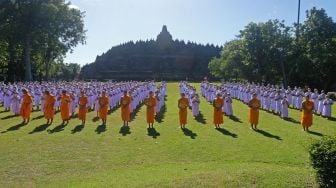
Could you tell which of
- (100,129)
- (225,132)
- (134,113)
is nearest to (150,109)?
(100,129)

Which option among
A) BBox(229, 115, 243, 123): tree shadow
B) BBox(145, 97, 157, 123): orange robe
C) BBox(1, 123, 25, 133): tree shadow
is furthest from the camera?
BBox(229, 115, 243, 123): tree shadow

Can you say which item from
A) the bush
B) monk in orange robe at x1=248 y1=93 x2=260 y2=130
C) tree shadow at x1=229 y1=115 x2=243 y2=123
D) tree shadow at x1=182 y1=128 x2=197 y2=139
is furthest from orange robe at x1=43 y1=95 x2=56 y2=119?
the bush

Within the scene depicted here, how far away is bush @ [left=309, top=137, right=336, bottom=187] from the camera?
31.7 feet

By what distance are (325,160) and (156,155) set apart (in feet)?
18.7

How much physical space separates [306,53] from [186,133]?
104 feet

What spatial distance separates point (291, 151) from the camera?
47.8 ft

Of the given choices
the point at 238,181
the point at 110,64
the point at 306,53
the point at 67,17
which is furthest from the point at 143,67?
the point at 238,181

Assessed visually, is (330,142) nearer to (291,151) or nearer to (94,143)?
(291,151)

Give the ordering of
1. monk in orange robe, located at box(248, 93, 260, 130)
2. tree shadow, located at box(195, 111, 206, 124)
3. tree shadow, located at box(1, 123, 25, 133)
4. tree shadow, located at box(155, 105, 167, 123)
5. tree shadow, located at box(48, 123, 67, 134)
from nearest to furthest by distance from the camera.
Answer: tree shadow, located at box(48, 123, 67, 134) → tree shadow, located at box(1, 123, 25, 133) → monk in orange robe, located at box(248, 93, 260, 130) → tree shadow, located at box(195, 111, 206, 124) → tree shadow, located at box(155, 105, 167, 123)

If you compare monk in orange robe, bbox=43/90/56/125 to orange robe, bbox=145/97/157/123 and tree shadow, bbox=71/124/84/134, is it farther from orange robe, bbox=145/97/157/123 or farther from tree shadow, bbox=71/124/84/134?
orange robe, bbox=145/97/157/123

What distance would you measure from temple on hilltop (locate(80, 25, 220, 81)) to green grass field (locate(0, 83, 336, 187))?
68.5 m

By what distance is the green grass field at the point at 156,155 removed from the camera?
35.9ft

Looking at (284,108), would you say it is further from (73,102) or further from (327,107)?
(73,102)

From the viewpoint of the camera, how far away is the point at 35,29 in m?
50.7
